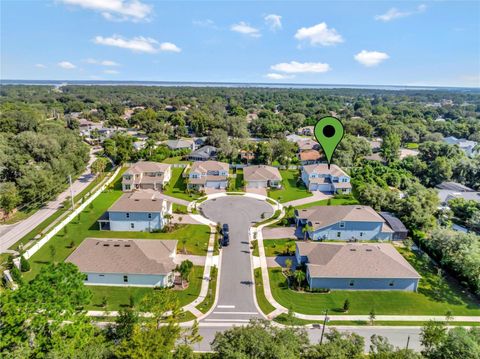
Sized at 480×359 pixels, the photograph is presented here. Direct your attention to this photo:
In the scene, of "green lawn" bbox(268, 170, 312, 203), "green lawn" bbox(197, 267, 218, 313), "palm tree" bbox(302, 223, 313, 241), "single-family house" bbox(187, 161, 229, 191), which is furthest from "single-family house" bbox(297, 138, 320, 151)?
"green lawn" bbox(197, 267, 218, 313)

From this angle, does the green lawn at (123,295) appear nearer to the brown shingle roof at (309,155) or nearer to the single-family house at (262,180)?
the single-family house at (262,180)

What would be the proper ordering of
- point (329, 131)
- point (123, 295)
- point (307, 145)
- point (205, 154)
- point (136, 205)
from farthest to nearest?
point (307, 145)
point (205, 154)
point (136, 205)
point (123, 295)
point (329, 131)

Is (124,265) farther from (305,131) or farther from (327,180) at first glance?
(305,131)

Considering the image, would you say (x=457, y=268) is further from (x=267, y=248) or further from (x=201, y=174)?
(x=201, y=174)

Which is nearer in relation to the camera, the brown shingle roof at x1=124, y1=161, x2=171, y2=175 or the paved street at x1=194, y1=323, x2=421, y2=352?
the paved street at x1=194, y1=323, x2=421, y2=352

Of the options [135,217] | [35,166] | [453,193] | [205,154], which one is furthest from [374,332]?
[205,154]

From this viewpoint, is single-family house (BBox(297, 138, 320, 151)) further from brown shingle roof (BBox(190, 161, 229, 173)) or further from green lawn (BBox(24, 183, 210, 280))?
green lawn (BBox(24, 183, 210, 280))
